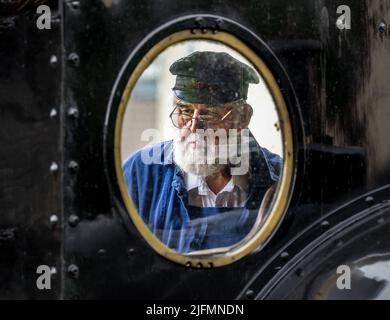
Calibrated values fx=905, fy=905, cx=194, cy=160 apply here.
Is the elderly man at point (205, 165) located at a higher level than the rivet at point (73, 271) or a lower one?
higher

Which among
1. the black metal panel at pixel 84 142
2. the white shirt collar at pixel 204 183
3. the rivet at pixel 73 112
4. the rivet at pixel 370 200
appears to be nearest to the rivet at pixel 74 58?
the black metal panel at pixel 84 142

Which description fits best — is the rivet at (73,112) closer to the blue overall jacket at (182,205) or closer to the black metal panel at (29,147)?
the black metal panel at (29,147)

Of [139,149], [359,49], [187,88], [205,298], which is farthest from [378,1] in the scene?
[205,298]

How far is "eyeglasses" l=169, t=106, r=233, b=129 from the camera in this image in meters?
2.46

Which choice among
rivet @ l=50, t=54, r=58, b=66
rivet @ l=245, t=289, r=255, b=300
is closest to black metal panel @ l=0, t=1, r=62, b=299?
rivet @ l=50, t=54, r=58, b=66

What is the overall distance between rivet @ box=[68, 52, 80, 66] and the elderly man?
27 cm

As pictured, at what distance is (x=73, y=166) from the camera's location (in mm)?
2340

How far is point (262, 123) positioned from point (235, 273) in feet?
1.37

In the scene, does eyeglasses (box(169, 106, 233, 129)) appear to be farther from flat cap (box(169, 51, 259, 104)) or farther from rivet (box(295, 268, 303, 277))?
rivet (box(295, 268, 303, 277))

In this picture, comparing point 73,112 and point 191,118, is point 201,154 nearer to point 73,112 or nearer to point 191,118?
point 191,118

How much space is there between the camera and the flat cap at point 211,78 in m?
2.46

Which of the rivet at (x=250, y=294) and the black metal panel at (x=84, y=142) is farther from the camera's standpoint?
the rivet at (x=250, y=294)
